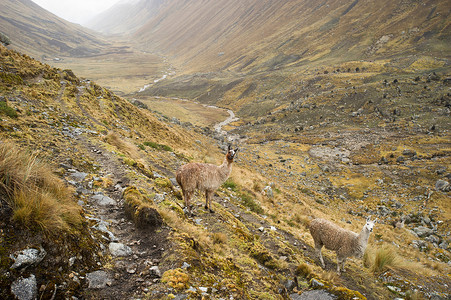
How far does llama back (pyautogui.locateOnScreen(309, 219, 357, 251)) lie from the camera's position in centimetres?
1005

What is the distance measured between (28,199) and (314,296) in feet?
25.5

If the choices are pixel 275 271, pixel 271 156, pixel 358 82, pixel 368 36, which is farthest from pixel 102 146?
pixel 368 36

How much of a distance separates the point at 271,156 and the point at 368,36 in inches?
4989

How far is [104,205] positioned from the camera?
7262 millimetres

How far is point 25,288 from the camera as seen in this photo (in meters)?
3.08

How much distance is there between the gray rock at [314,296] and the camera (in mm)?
6766

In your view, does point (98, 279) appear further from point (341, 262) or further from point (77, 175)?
point (341, 262)

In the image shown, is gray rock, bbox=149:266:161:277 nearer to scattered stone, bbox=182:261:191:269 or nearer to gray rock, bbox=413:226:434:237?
scattered stone, bbox=182:261:191:269

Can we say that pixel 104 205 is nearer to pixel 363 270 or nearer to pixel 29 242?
pixel 29 242

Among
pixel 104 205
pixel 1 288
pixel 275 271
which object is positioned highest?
pixel 1 288

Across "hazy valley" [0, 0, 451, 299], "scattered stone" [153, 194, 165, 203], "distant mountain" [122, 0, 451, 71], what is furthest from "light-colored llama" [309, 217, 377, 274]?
"distant mountain" [122, 0, 451, 71]

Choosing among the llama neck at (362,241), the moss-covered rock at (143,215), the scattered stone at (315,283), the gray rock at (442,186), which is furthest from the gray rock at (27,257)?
the gray rock at (442,186)

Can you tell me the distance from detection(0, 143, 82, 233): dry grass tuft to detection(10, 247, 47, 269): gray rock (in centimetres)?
44

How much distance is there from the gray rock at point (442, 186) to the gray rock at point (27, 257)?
39.6 meters
